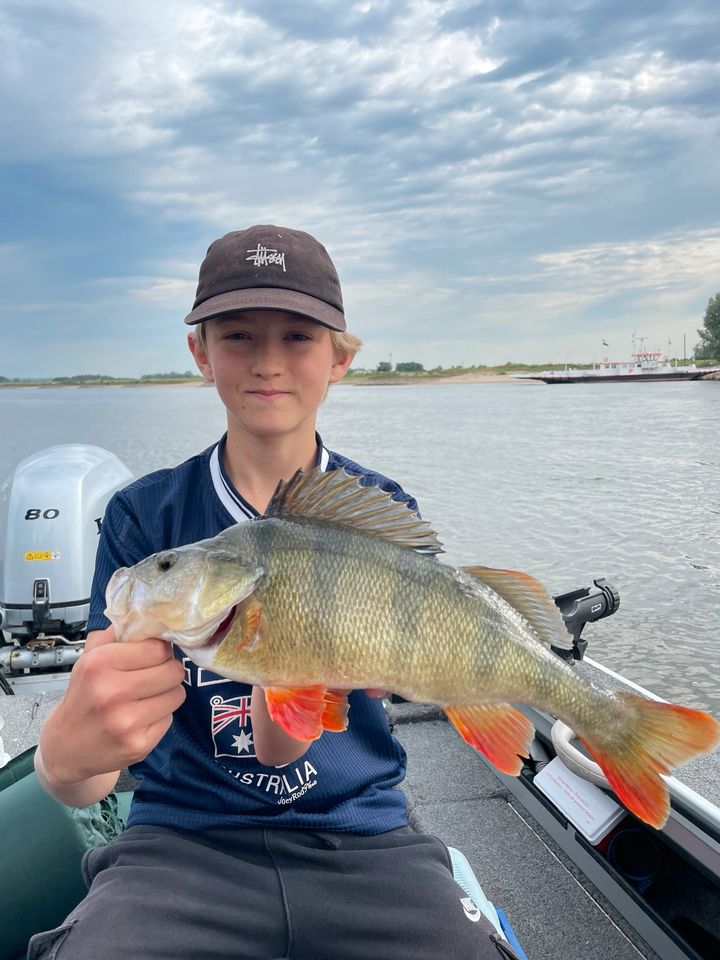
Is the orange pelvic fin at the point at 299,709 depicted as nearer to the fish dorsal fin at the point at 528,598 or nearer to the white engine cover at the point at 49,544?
the fish dorsal fin at the point at 528,598

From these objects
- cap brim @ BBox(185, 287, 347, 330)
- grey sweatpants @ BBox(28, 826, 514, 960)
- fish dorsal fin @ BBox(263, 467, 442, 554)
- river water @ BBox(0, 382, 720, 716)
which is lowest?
river water @ BBox(0, 382, 720, 716)

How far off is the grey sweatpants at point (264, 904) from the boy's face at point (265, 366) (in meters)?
1.20

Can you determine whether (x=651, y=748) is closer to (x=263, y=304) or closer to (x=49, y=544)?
(x=263, y=304)

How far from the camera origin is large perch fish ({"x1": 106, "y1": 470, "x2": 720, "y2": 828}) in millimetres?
1492

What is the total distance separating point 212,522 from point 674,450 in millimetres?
19878

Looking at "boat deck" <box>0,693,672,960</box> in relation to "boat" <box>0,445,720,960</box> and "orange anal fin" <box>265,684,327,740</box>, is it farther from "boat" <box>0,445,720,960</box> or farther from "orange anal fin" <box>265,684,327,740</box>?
"orange anal fin" <box>265,684,327,740</box>

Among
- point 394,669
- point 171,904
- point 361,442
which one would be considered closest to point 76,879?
point 171,904

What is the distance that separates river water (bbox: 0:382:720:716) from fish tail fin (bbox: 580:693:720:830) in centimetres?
475

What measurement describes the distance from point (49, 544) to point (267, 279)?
9.63ft

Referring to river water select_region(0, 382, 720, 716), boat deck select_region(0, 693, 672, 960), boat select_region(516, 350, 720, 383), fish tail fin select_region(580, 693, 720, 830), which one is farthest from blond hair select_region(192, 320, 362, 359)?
boat select_region(516, 350, 720, 383)

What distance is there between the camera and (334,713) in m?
1.59

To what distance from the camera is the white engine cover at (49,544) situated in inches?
172

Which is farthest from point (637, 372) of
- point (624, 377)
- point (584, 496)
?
point (584, 496)

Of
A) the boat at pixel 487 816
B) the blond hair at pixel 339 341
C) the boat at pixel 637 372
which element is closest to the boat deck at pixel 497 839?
the boat at pixel 487 816
